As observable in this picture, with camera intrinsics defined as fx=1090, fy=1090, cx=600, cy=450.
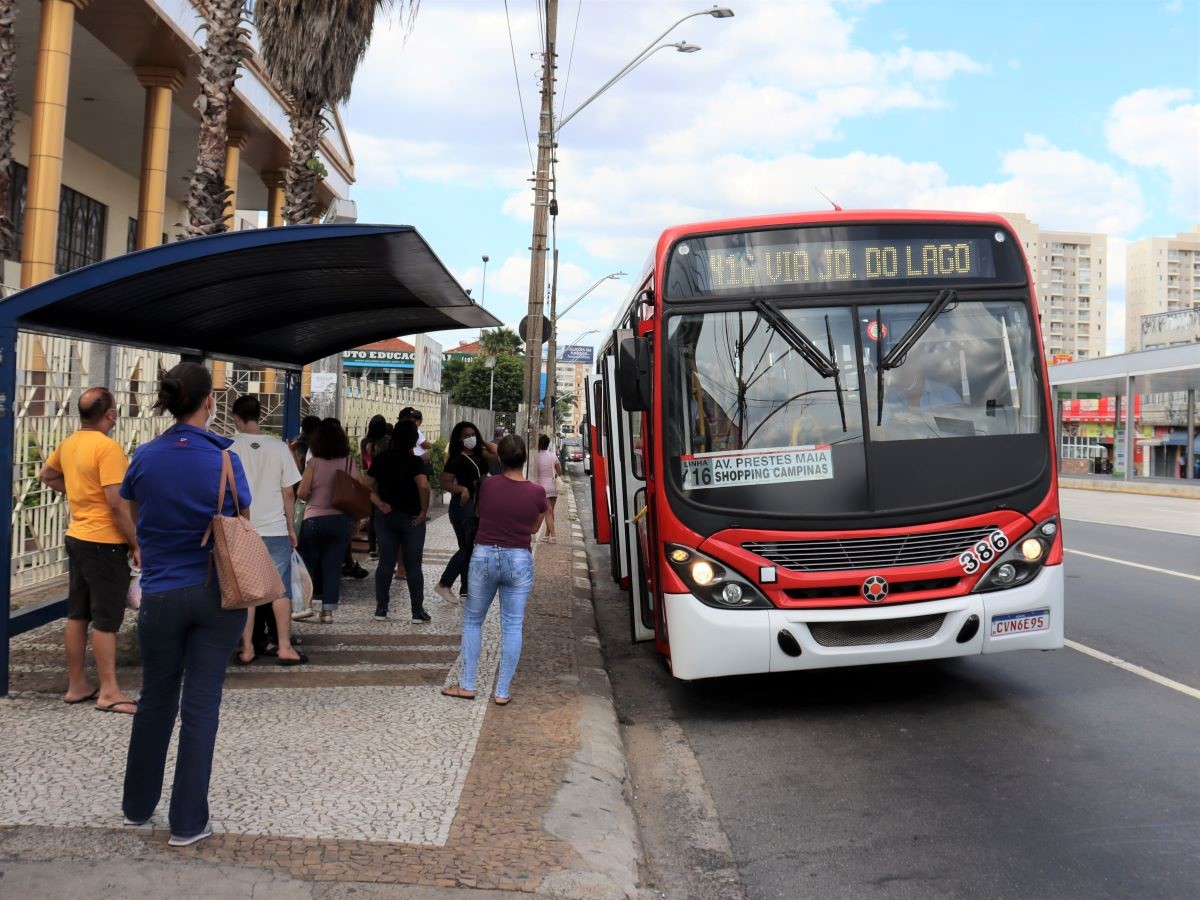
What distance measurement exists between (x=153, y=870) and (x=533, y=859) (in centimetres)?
136

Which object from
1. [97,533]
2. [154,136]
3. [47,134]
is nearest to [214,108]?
[47,134]

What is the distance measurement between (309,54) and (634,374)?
29.9ft

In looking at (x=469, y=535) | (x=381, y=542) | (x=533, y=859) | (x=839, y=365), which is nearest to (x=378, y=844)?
(x=533, y=859)

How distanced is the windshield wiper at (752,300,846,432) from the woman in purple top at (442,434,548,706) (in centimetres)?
170

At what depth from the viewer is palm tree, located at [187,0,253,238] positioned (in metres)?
11.5

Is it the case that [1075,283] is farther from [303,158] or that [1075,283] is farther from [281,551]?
[281,551]

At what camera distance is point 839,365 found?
661 cm

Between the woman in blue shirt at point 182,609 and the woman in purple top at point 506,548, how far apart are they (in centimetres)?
243

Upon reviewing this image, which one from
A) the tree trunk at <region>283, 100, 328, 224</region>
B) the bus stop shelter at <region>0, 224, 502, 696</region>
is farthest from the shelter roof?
the tree trunk at <region>283, 100, 328, 224</region>

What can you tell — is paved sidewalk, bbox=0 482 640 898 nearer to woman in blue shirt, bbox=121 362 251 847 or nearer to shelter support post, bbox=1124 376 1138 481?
woman in blue shirt, bbox=121 362 251 847

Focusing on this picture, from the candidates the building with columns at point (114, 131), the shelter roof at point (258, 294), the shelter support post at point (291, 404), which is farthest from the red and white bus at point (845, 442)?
the building with columns at point (114, 131)

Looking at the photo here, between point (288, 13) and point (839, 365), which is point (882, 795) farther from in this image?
point (288, 13)

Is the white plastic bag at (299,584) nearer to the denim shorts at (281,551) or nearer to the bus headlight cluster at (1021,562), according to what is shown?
the denim shorts at (281,551)

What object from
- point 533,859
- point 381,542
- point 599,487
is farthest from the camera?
point 599,487
